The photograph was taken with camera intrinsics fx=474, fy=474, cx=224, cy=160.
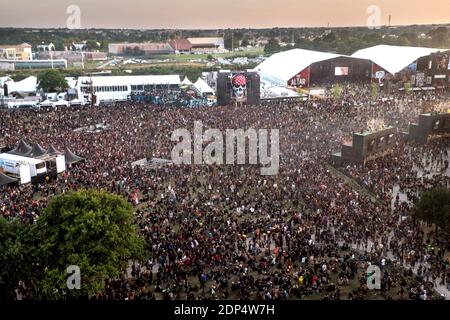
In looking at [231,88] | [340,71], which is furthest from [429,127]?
[340,71]

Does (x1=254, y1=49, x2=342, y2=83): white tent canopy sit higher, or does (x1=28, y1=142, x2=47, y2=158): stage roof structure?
(x1=254, y1=49, x2=342, y2=83): white tent canopy

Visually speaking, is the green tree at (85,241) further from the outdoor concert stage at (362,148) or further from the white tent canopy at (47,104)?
the white tent canopy at (47,104)

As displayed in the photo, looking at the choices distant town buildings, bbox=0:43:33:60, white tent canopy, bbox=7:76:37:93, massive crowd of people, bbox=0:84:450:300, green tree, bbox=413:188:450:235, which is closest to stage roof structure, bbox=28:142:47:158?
massive crowd of people, bbox=0:84:450:300

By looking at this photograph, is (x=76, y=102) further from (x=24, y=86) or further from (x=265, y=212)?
(x=265, y=212)

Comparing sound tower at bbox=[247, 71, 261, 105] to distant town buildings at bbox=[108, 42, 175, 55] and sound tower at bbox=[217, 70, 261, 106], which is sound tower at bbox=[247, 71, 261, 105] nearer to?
sound tower at bbox=[217, 70, 261, 106]

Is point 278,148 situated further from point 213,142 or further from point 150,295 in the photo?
point 150,295

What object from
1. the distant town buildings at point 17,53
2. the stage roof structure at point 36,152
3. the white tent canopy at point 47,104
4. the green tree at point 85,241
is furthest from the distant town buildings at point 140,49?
the green tree at point 85,241

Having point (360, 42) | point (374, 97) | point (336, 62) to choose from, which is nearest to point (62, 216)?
point (374, 97)
